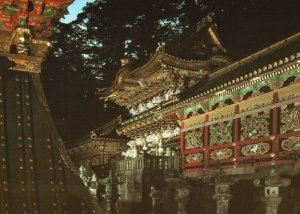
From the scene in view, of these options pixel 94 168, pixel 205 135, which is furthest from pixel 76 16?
pixel 205 135

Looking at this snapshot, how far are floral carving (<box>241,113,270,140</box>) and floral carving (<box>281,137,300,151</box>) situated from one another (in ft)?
2.67

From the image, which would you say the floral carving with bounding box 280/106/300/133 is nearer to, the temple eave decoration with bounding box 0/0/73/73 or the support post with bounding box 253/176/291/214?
the support post with bounding box 253/176/291/214

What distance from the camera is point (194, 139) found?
16.1m

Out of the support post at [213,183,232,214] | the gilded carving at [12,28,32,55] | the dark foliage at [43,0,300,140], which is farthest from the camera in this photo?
the dark foliage at [43,0,300,140]

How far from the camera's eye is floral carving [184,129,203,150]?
15734 mm

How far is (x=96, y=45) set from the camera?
4212 centimetres

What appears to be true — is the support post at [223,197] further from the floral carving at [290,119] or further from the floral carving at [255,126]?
the floral carving at [290,119]

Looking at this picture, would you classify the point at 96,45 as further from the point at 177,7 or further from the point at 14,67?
the point at 14,67

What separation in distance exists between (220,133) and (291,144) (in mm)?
3426

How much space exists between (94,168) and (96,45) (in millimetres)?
19306

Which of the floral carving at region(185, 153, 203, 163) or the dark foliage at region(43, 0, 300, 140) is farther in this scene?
the dark foliage at region(43, 0, 300, 140)

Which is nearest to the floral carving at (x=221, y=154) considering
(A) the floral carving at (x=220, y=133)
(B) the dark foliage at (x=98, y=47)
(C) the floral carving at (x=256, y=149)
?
(A) the floral carving at (x=220, y=133)

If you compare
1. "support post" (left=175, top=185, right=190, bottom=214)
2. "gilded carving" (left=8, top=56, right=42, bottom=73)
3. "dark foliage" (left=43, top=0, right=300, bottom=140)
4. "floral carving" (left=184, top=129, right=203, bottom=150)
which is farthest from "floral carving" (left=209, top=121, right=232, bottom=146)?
"dark foliage" (left=43, top=0, right=300, bottom=140)

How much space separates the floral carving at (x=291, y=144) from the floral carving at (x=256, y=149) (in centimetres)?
63
